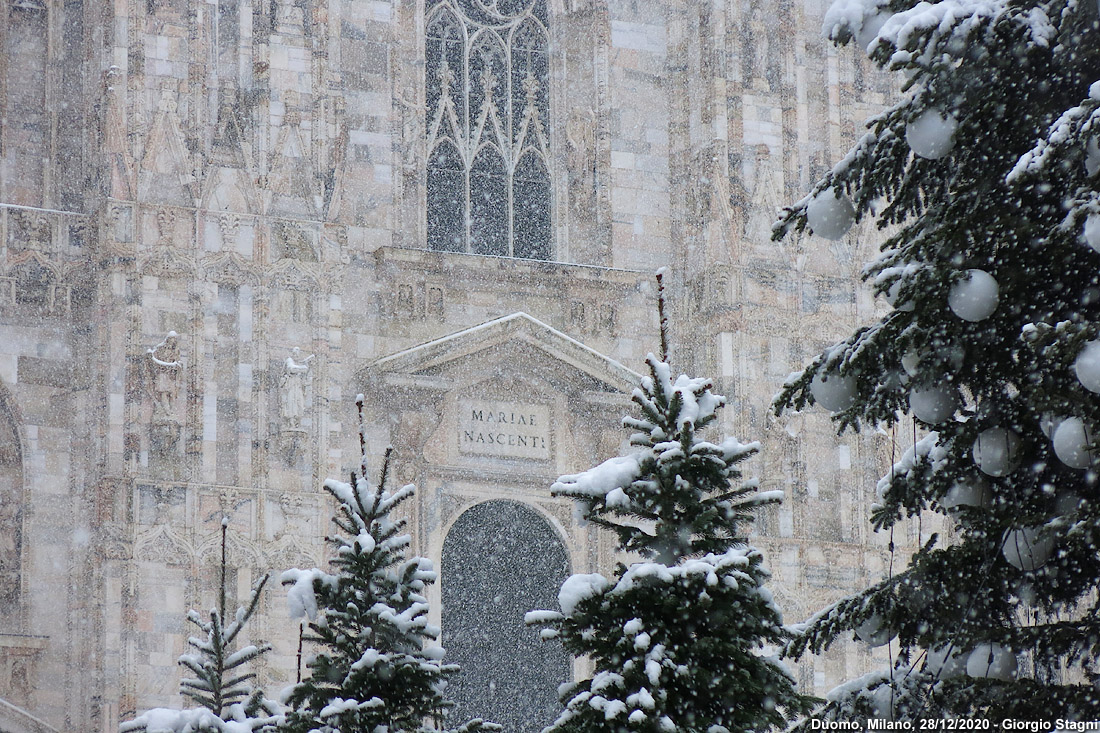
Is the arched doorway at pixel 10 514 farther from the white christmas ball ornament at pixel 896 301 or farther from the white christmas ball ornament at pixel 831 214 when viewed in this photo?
the white christmas ball ornament at pixel 896 301

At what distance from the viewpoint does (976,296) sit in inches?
263

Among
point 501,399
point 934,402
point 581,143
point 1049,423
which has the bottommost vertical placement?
point 1049,423

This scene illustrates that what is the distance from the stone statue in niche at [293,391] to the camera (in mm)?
21547

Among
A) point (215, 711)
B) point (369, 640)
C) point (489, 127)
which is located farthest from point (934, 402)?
point (489, 127)

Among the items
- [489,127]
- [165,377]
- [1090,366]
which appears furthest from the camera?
[489,127]

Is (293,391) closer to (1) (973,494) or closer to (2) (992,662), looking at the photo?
(1) (973,494)

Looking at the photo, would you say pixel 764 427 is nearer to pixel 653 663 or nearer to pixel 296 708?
pixel 296 708

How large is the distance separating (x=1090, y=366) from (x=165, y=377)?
16.0 meters

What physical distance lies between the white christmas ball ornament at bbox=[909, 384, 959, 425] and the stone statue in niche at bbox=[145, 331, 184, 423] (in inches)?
589

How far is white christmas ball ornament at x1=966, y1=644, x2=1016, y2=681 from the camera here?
266 inches

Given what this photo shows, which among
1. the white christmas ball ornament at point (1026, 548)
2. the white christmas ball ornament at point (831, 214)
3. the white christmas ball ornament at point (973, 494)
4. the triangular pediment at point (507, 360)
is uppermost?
the triangular pediment at point (507, 360)

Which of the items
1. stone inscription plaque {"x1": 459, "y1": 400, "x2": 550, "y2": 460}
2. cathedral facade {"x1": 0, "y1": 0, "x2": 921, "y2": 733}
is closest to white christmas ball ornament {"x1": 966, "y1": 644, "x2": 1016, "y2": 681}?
cathedral facade {"x1": 0, "y1": 0, "x2": 921, "y2": 733}

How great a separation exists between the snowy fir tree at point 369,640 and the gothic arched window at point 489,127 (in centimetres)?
1199

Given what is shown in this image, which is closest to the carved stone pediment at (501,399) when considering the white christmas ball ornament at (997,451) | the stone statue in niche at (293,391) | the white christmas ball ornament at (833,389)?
Result: the stone statue in niche at (293,391)
